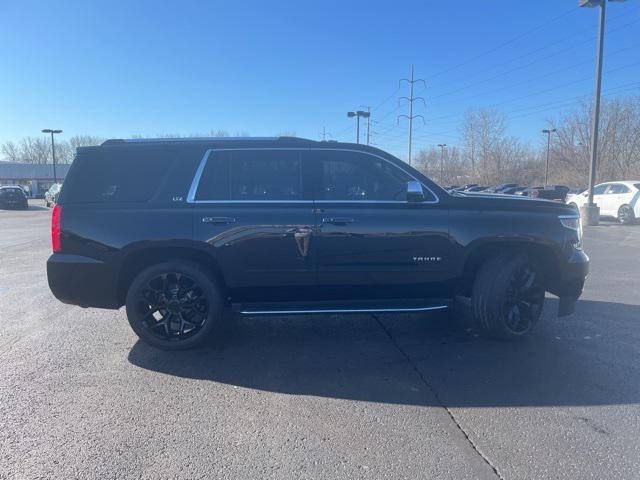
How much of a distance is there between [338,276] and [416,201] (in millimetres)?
1046

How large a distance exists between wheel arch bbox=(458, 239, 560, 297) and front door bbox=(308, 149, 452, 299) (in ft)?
0.87

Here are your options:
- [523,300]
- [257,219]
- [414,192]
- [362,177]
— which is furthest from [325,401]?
[523,300]

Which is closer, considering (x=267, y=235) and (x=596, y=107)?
(x=267, y=235)

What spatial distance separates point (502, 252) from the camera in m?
5.04

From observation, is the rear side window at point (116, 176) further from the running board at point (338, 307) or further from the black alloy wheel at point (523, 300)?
the black alloy wheel at point (523, 300)

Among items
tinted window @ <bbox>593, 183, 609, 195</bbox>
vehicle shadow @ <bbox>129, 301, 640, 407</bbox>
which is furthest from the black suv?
tinted window @ <bbox>593, 183, 609, 195</bbox>

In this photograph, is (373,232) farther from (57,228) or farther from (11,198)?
(11,198)

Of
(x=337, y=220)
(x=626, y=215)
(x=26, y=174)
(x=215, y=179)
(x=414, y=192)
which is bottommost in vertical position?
(x=626, y=215)

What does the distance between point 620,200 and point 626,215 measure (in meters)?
0.62

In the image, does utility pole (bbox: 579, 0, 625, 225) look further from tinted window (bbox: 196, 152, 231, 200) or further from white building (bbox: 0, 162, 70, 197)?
white building (bbox: 0, 162, 70, 197)

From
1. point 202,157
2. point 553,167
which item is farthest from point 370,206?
point 553,167

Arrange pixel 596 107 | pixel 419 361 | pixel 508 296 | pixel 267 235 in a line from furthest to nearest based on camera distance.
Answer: pixel 596 107
pixel 508 296
pixel 267 235
pixel 419 361

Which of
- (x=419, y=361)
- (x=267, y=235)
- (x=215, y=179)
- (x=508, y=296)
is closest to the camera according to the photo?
(x=419, y=361)

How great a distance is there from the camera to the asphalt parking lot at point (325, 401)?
294 centimetres
